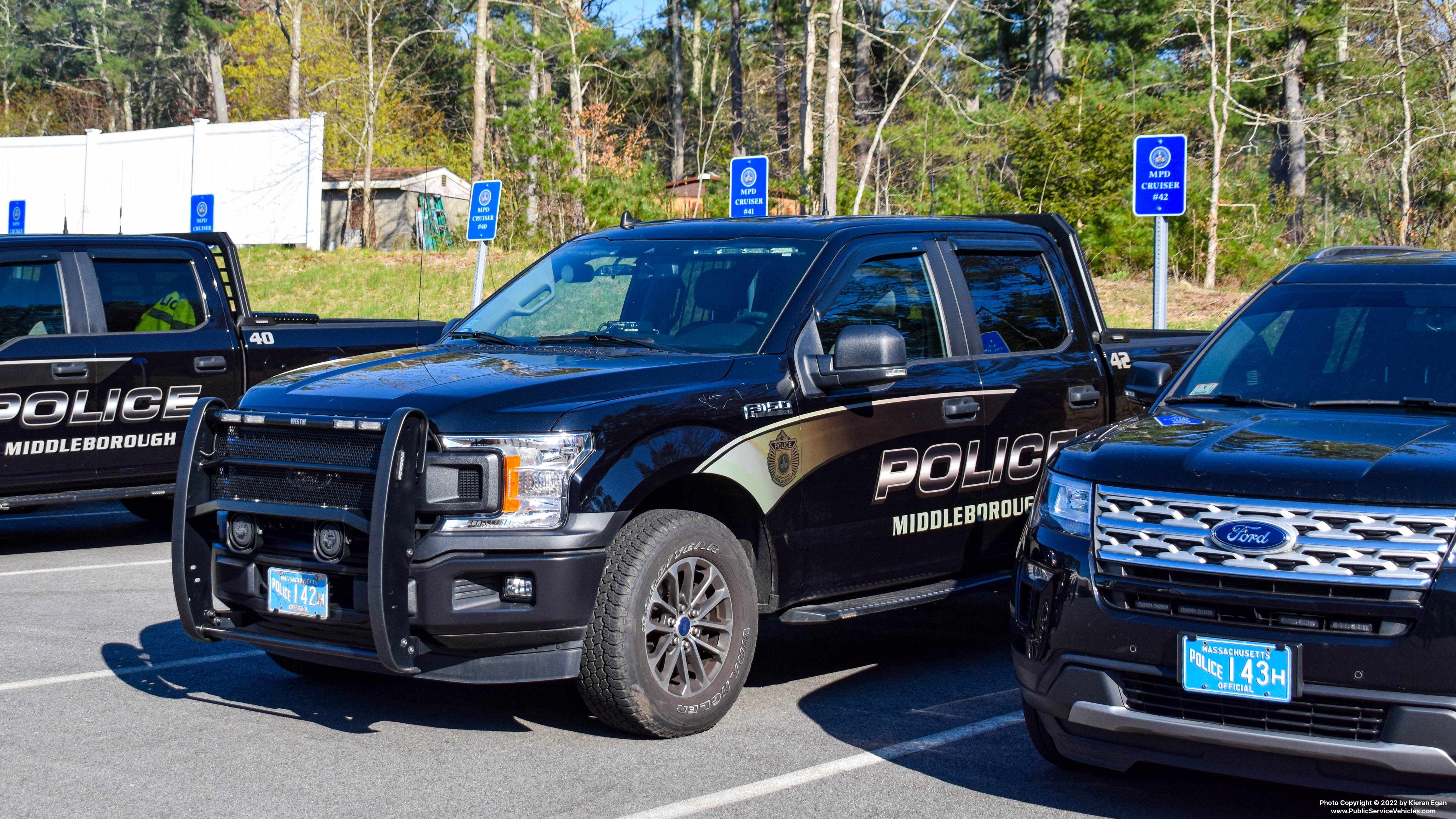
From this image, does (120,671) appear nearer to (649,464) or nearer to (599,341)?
(599,341)

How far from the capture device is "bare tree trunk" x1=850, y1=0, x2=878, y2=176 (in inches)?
1697

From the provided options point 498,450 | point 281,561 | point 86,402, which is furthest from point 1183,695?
point 86,402

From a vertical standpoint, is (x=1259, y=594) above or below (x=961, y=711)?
above

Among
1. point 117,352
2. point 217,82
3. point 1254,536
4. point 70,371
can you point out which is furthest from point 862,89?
point 1254,536

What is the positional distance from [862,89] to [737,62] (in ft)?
30.8

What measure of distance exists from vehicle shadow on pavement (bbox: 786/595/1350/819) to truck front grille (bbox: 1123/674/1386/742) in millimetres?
542

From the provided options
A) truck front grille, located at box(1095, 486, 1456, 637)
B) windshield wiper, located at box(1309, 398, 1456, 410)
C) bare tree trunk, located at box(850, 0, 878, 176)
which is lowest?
truck front grille, located at box(1095, 486, 1456, 637)

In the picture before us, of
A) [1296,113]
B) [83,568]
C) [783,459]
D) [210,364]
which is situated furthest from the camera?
[1296,113]

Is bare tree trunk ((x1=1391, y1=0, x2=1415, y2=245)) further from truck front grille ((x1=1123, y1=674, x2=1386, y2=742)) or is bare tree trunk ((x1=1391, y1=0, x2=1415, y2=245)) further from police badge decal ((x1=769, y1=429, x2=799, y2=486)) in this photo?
truck front grille ((x1=1123, y1=674, x2=1386, y2=742))

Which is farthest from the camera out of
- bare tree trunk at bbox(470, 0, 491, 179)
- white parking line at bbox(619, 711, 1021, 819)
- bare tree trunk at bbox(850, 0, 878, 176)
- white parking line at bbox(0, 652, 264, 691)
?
bare tree trunk at bbox(850, 0, 878, 176)

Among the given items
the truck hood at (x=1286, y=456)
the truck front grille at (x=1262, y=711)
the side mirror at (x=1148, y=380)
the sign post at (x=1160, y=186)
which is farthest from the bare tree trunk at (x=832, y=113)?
the truck front grille at (x=1262, y=711)

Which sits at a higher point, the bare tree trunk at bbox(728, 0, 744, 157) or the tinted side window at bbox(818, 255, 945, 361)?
the bare tree trunk at bbox(728, 0, 744, 157)

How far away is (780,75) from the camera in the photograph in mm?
46125

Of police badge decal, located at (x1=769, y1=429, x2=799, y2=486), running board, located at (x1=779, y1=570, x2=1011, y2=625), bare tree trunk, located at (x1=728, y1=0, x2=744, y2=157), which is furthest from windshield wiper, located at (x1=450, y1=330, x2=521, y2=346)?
bare tree trunk, located at (x1=728, y1=0, x2=744, y2=157)
